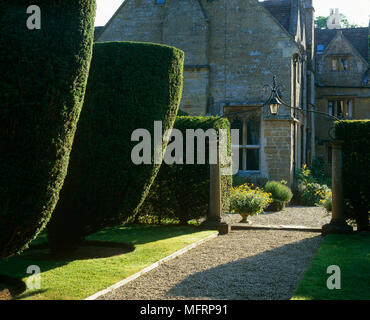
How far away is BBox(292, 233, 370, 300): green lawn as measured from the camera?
5418 mm

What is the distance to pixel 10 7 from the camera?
430 cm

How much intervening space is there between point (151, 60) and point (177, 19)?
11619mm

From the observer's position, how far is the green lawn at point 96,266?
17.6ft

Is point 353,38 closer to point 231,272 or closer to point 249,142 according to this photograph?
point 249,142

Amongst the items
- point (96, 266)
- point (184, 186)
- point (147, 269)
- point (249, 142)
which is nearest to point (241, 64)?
point (249, 142)

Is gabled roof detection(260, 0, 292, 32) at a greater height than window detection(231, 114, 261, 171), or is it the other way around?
gabled roof detection(260, 0, 292, 32)

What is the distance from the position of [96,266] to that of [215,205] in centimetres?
468

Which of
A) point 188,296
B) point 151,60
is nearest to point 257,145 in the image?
point 151,60

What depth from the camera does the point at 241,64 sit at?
17.8m

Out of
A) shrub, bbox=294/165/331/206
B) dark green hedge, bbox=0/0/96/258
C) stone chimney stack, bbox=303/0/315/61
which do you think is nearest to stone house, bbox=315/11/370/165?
stone chimney stack, bbox=303/0/315/61

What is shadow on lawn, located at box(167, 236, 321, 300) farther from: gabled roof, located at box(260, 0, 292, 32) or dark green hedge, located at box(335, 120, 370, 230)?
gabled roof, located at box(260, 0, 292, 32)

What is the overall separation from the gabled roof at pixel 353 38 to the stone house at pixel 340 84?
107mm

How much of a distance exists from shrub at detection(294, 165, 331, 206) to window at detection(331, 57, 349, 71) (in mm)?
11426
